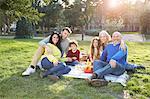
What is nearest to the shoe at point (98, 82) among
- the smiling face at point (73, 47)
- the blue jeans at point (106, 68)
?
the blue jeans at point (106, 68)

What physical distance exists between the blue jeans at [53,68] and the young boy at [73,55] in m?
1.19

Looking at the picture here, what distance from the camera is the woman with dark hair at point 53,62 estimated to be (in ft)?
20.9

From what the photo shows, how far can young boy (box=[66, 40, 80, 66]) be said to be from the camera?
310 inches

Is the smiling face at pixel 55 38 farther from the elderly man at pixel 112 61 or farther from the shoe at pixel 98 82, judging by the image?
the shoe at pixel 98 82

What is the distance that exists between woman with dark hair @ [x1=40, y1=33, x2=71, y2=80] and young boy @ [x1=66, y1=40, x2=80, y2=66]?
65 centimetres

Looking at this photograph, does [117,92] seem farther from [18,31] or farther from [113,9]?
[113,9]

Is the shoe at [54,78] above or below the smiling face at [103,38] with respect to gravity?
below

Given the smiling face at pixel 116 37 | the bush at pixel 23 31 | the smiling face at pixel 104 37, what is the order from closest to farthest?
the smiling face at pixel 116 37
the smiling face at pixel 104 37
the bush at pixel 23 31

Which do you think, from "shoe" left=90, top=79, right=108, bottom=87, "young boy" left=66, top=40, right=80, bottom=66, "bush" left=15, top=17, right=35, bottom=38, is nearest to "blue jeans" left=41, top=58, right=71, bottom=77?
"shoe" left=90, top=79, right=108, bottom=87

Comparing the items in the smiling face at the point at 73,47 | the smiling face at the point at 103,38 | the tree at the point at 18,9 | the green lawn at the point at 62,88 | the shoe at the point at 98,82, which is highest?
the tree at the point at 18,9

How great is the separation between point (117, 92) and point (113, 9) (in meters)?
46.1

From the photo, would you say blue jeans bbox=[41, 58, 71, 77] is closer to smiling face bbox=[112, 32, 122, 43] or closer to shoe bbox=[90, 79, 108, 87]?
shoe bbox=[90, 79, 108, 87]

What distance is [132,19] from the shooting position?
58375 mm

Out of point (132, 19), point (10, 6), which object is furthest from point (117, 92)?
point (132, 19)
